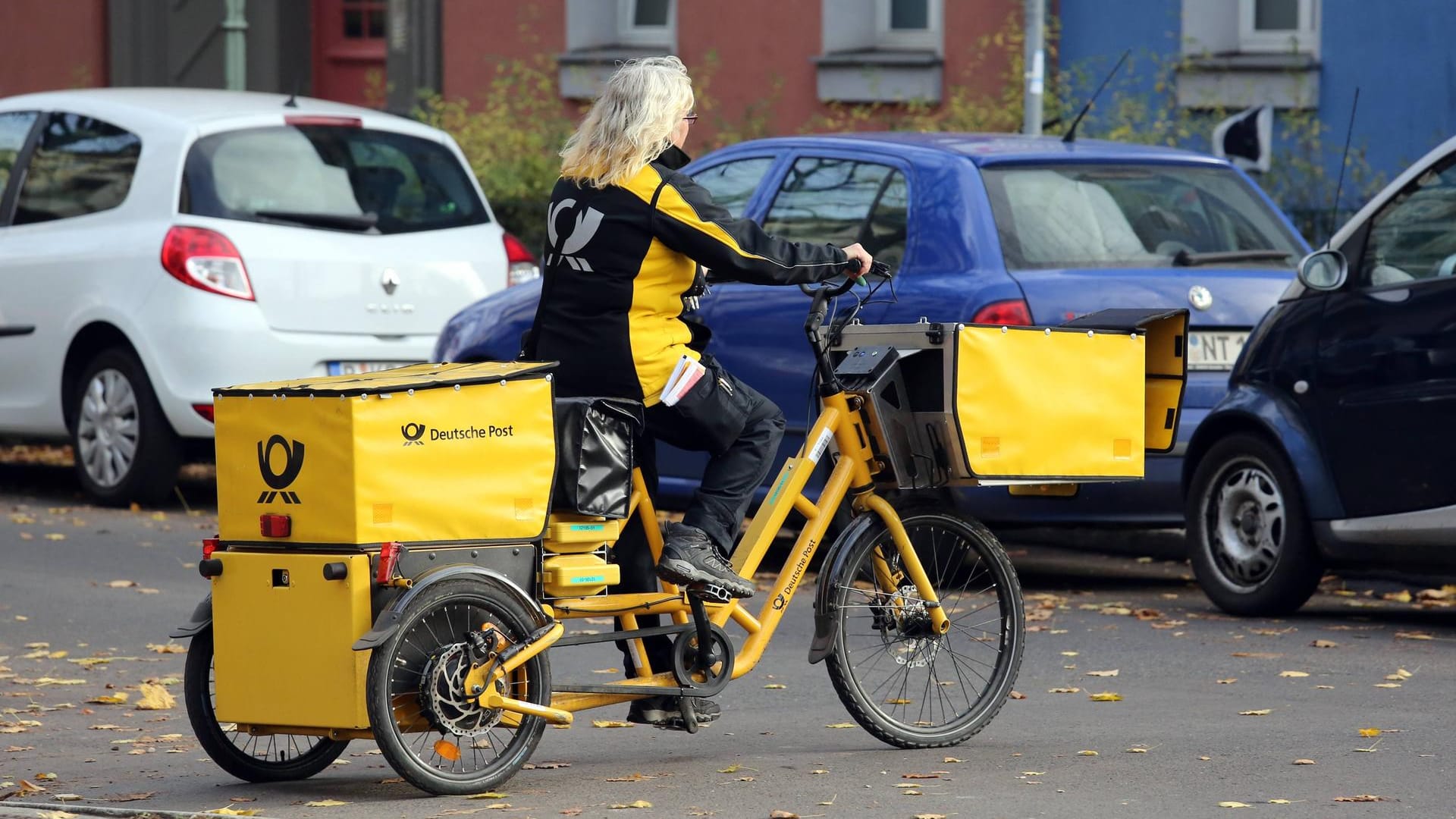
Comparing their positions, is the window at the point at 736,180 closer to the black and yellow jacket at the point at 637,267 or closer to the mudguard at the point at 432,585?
the black and yellow jacket at the point at 637,267

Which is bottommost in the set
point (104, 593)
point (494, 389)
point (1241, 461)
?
point (104, 593)

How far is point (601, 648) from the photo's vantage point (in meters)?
8.17

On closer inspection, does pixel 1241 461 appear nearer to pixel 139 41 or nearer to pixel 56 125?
pixel 56 125

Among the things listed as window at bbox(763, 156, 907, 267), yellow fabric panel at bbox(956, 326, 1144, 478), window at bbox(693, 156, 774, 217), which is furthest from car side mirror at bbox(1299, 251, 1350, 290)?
window at bbox(693, 156, 774, 217)

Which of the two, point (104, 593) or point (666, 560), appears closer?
point (666, 560)

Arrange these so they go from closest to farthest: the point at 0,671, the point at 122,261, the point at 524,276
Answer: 1. the point at 0,671
2. the point at 122,261
3. the point at 524,276

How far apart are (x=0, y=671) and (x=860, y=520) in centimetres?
300

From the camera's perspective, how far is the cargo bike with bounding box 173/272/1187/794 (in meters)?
5.68

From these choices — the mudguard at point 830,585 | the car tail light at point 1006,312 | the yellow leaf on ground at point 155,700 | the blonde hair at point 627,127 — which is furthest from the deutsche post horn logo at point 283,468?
the car tail light at point 1006,312

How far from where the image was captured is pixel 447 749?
580 cm

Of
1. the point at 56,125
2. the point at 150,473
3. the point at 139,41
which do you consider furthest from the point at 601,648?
the point at 139,41

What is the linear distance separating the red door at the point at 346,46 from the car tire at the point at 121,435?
1317 centimetres

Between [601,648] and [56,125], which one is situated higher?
[56,125]

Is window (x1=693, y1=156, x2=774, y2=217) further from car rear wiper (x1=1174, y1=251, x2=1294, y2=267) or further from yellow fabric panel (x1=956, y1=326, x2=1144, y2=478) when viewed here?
yellow fabric panel (x1=956, y1=326, x2=1144, y2=478)
